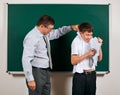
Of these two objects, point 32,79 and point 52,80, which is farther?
point 52,80

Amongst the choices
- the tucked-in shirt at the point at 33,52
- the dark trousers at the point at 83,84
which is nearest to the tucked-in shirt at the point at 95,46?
the dark trousers at the point at 83,84

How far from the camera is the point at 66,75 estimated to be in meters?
3.10

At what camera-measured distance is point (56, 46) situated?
10.0 feet

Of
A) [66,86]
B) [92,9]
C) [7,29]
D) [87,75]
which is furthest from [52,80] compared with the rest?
[92,9]

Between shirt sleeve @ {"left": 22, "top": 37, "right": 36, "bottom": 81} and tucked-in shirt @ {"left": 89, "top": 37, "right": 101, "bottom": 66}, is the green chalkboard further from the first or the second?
shirt sleeve @ {"left": 22, "top": 37, "right": 36, "bottom": 81}

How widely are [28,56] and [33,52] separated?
0.08 m

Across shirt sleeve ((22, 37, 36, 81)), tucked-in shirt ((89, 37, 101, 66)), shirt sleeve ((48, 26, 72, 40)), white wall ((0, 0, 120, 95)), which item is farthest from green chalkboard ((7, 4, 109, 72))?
shirt sleeve ((22, 37, 36, 81))

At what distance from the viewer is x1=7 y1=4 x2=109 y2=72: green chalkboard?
304 centimetres

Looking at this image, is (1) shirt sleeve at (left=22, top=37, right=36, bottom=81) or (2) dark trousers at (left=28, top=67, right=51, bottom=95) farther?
(2) dark trousers at (left=28, top=67, right=51, bottom=95)

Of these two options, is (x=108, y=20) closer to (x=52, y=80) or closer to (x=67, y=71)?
(x=67, y=71)

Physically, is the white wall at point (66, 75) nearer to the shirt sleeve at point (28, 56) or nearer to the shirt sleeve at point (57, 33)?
the shirt sleeve at point (57, 33)

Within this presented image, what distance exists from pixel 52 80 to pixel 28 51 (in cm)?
93

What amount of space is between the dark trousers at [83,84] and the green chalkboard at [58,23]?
1.86ft

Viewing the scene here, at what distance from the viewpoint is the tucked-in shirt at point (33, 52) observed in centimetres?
232
